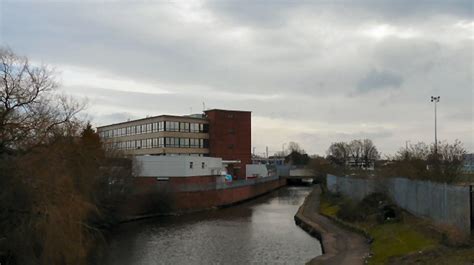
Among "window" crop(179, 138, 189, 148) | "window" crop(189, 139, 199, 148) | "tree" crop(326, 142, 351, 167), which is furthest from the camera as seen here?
"tree" crop(326, 142, 351, 167)

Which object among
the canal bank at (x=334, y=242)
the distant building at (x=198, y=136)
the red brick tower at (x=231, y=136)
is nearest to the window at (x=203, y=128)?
the distant building at (x=198, y=136)

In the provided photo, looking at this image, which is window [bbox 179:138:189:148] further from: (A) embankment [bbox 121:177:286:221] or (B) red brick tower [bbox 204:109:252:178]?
(A) embankment [bbox 121:177:286:221]

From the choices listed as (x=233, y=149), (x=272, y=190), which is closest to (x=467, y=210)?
(x=233, y=149)

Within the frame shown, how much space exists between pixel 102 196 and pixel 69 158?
68.0ft

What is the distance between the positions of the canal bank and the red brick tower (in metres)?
51.3

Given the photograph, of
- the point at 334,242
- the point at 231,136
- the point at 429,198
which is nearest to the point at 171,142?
the point at 231,136

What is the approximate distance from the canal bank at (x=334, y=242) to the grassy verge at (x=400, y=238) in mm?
854

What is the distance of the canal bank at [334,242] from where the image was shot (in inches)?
1105

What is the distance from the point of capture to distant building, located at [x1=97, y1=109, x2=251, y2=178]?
9674 cm

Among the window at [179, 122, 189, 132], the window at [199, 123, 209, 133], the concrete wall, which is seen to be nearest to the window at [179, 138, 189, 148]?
the window at [179, 122, 189, 132]

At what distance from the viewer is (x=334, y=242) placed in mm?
34469

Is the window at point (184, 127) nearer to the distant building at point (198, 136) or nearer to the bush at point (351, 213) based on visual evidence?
the distant building at point (198, 136)

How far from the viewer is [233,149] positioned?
104 meters

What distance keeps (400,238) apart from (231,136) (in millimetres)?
75871
